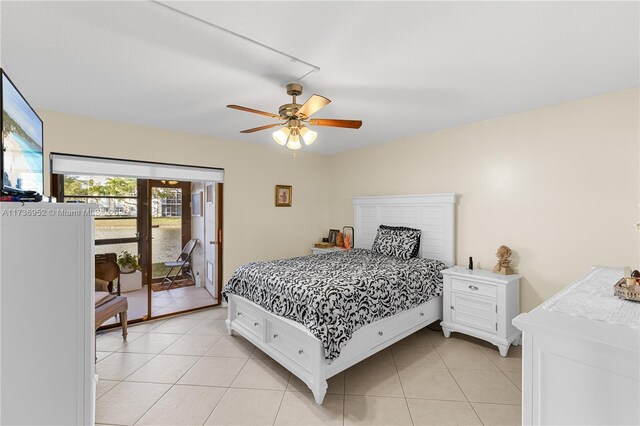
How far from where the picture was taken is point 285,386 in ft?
7.61

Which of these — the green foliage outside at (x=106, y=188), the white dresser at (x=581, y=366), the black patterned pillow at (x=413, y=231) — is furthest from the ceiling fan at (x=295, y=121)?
the green foliage outside at (x=106, y=188)

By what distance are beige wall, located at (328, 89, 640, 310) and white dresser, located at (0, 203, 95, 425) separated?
355 centimetres

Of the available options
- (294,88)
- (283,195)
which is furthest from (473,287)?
(283,195)

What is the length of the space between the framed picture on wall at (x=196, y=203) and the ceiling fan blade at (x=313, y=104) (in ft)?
9.95

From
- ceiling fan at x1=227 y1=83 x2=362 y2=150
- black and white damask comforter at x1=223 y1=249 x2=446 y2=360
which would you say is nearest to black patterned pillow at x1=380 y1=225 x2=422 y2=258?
black and white damask comforter at x1=223 y1=249 x2=446 y2=360

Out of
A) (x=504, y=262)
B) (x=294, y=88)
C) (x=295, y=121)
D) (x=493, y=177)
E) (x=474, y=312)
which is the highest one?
(x=294, y=88)

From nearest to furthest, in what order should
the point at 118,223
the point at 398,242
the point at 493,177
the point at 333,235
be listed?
the point at 493,177
the point at 398,242
the point at 118,223
the point at 333,235

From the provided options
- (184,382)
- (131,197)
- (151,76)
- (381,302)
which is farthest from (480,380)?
(131,197)

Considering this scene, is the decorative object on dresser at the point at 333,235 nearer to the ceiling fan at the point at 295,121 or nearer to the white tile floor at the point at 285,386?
the white tile floor at the point at 285,386

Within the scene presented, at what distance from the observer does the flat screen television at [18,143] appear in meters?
1.08

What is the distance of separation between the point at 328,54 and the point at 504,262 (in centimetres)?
268

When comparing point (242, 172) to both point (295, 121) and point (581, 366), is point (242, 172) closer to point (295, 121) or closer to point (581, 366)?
point (295, 121)

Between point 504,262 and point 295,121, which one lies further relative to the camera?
point 504,262

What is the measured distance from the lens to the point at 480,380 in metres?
2.39
